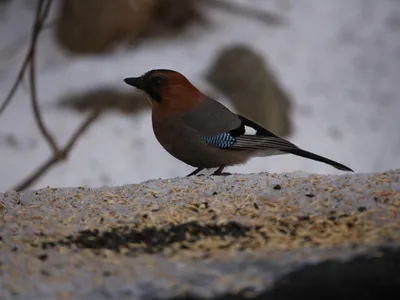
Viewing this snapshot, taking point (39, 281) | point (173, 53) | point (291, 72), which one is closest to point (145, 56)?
point (173, 53)

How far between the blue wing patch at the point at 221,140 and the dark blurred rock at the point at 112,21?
6135mm

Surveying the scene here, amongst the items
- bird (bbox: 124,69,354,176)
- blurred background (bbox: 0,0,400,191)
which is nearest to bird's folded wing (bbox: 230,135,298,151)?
bird (bbox: 124,69,354,176)

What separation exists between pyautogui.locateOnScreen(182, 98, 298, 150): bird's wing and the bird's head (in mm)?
91

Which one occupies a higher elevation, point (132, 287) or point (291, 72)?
point (291, 72)

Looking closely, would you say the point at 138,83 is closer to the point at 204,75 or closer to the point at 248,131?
the point at 248,131

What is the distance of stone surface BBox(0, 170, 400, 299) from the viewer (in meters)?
2.19

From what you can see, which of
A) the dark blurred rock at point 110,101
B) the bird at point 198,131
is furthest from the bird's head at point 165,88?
the dark blurred rock at point 110,101

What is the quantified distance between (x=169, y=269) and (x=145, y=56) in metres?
8.35

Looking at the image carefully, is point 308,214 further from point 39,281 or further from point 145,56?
point 145,56

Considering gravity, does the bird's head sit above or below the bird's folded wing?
above

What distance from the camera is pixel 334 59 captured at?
10.9 meters

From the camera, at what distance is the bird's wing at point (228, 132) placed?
4348 millimetres

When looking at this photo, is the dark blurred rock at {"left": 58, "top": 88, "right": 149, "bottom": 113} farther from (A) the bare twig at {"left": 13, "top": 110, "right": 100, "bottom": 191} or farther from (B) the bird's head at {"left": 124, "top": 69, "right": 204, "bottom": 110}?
(B) the bird's head at {"left": 124, "top": 69, "right": 204, "bottom": 110}

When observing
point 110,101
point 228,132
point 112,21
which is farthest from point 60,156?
point 112,21
